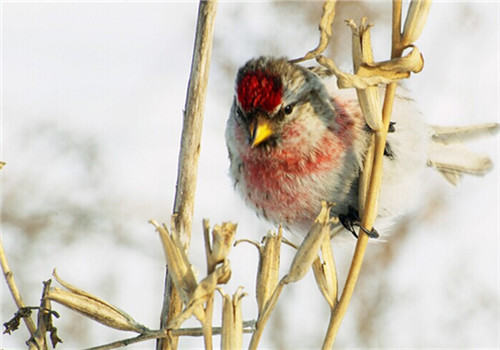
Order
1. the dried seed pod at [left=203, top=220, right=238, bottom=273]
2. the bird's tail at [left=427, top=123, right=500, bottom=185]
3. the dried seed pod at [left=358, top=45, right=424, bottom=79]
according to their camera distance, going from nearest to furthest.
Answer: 1. the dried seed pod at [left=203, top=220, right=238, bottom=273]
2. the dried seed pod at [left=358, top=45, right=424, bottom=79]
3. the bird's tail at [left=427, top=123, right=500, bottom=185]

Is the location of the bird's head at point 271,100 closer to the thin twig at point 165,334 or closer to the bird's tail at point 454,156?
the bird's tail at point 454,156

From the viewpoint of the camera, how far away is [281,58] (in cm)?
234

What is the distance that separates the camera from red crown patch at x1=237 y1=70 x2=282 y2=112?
219 cm

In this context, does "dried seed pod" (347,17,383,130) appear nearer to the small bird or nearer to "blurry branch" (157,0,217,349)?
"blurry branch" (157,0,217,349)

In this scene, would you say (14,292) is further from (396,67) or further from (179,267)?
(396,67)

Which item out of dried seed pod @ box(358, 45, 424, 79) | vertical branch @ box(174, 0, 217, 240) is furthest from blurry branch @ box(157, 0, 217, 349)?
dried seed pod @ box(358, 45, 424, 79)

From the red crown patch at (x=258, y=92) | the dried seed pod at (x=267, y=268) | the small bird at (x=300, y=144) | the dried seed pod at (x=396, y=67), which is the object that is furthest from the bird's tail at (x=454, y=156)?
the dried seed pod at (x=267, y=268)

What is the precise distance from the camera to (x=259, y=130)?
2174 millimetres

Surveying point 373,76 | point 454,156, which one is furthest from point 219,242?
point 454,156

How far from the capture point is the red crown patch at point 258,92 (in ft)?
7.17

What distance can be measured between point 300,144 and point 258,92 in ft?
0.66

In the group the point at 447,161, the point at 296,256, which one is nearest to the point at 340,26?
the point at 447,161

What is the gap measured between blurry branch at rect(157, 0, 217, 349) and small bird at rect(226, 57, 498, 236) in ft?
3.21

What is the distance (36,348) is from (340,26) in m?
2.88
